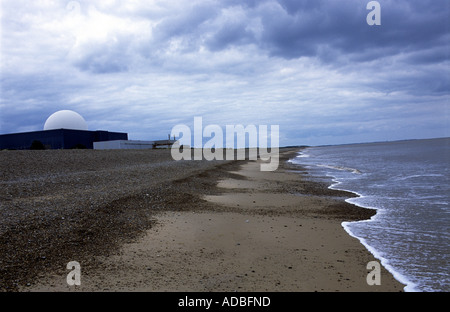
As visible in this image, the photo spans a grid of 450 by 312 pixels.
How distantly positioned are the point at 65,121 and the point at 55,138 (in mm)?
11303

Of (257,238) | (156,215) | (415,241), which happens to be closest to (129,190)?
(156,215)

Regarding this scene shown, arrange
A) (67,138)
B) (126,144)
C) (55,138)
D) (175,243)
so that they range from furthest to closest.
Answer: (126,144)
(67,138)
(55,138)
(175,243)

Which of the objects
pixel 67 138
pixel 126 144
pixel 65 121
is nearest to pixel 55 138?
pixel 67 138

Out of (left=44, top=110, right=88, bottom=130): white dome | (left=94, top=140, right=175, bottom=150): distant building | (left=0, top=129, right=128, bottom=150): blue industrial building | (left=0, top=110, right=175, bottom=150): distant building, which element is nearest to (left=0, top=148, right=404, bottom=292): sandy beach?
(left=94, top=140, right=175, bottom=150): distant building

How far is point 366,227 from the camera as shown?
31.1 ft

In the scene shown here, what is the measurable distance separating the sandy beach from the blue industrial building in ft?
219

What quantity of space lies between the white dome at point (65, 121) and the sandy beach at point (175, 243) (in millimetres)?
77276

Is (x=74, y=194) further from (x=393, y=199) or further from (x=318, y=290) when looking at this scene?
(x=393, y=199)

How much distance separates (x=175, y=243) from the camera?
7539 millimetres

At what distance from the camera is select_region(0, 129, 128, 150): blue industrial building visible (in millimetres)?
73312

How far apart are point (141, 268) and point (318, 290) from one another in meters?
3.31

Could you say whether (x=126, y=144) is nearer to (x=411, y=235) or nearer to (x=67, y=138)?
(x=67, y=138)

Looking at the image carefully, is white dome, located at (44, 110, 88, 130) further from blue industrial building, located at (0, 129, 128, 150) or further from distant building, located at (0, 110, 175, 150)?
blue industrial building, located at (0, 129, 128, 150)

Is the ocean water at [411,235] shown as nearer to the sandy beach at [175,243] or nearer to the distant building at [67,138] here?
the sandy beach at [175,243]
